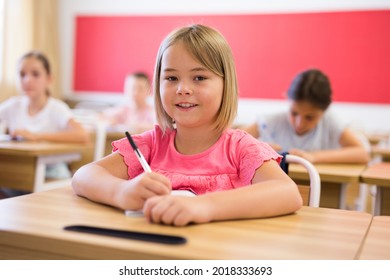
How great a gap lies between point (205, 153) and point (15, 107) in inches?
91.9

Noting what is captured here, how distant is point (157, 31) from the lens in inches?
247

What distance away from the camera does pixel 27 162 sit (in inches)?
102

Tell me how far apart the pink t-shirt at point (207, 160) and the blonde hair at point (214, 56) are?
2.4 inches

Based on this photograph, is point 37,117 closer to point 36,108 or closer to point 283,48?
point 36,108

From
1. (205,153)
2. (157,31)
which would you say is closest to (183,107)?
(205,153)

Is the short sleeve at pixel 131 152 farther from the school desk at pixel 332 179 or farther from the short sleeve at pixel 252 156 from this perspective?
the school desk at pixel 332 179

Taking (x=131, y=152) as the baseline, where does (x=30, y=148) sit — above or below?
below

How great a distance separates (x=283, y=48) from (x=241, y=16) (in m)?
0.61

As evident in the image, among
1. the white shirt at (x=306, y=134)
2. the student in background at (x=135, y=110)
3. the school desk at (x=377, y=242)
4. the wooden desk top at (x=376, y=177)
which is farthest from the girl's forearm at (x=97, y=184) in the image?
the student in background at (x=135, y=110)

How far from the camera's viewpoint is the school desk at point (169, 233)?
2.45 ft

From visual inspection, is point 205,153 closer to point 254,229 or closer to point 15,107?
point 254,229

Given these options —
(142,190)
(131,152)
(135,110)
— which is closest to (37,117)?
(135,110)

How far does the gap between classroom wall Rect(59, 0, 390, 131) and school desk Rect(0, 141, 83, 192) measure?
341 centimetres

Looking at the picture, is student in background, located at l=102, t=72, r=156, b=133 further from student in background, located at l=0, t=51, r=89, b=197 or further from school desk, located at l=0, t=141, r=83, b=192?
school desk, located at l=0, t=141, r=83, b=192
